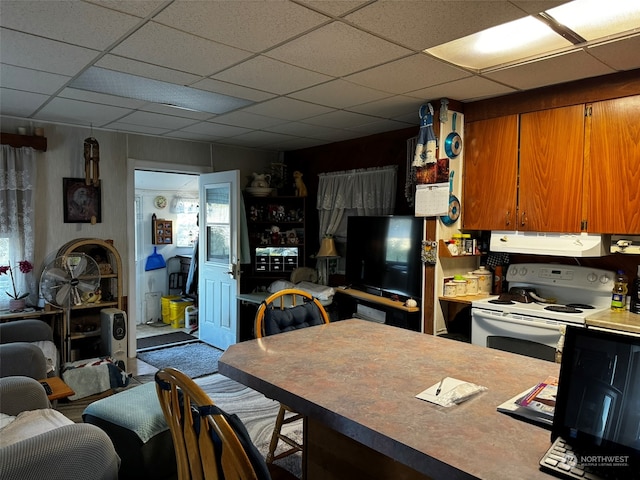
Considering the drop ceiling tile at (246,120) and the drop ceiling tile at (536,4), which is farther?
the drop ceiling tile at (246,120)

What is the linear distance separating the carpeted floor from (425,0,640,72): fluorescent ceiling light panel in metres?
2.47

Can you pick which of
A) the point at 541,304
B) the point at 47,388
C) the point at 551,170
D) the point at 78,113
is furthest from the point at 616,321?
the point at 78,113

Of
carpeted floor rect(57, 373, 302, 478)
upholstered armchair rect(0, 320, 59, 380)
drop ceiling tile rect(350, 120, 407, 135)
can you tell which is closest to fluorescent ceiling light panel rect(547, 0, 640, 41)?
drop ceiling tile rect(350, 120, 407, 135)

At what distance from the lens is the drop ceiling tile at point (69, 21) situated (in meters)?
1.76

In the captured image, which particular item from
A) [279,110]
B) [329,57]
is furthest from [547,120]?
[279,110]

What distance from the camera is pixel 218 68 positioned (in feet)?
8.16

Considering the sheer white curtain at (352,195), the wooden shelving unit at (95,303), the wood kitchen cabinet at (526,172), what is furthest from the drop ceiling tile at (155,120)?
the wood kitchen cabinet at (526,172)

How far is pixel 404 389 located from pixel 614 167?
211 centimetres

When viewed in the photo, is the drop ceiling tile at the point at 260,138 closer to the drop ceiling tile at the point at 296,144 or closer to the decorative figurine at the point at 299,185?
the drop ceiling tile at the point at 296,144

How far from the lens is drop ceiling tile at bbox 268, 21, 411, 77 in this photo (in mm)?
2012

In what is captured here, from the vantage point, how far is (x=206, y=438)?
107 cm

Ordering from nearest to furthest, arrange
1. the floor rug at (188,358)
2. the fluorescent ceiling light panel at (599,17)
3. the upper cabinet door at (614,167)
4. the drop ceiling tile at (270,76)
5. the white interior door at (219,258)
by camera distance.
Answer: the fluorescent ceiling light panel at (599,17) → the drop ceiling tile at (270,76) → the upper cabinet door at (614,167) → the floor rug at (188,358) → the white interior door at (219,258)

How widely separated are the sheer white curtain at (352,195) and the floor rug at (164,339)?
83.7 inches

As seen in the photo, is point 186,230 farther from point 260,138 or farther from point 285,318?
point 285,318
